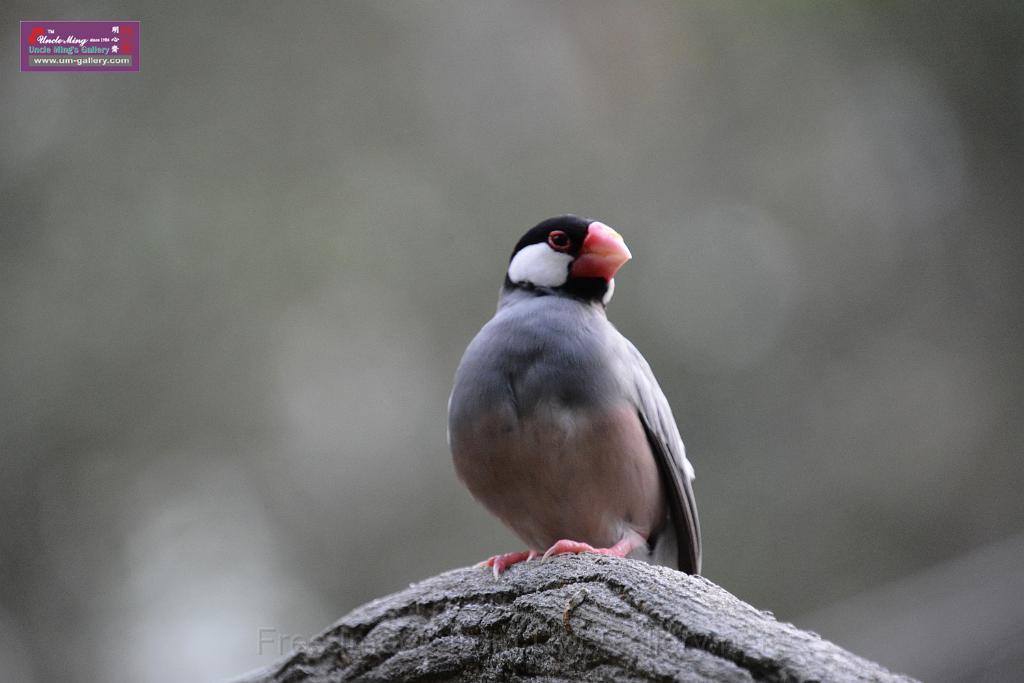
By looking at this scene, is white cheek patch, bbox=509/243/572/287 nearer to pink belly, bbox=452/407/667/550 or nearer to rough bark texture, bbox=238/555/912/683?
pink belly, bbox=452/407/667/550

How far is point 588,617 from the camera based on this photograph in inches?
70.5

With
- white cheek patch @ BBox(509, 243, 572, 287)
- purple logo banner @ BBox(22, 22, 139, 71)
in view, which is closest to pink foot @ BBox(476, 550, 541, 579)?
white cheek patch @ BBox(509, 243, 572, 287)

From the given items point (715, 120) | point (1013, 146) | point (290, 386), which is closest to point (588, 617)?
point (290, 386)

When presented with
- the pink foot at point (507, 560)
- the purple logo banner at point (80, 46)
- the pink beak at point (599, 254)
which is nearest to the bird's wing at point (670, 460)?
the pink beak at point (599, 254)

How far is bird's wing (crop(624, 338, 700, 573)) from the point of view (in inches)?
95.0

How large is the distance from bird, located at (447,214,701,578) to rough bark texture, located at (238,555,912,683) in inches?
5.7

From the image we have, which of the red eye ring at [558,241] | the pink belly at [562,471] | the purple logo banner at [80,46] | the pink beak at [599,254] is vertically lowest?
the pink belly at [562,471]

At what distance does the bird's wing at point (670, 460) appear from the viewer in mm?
2412

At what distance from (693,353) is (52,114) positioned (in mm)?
3347

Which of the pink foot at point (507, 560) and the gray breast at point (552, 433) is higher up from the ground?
the gray breast at point (552, 433)

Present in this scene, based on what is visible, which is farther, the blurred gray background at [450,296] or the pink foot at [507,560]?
the blurred gray background at [450,296]

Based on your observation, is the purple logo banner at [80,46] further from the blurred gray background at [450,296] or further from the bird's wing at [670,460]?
the bird's wing at [670,460]

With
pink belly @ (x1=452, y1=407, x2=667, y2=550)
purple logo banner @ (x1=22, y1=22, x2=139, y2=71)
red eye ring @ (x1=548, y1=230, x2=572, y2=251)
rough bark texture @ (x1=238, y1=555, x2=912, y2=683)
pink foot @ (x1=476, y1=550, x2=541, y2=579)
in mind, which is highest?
purple logo banner @ (x1=22, y1=22, x2=139, y2=71)

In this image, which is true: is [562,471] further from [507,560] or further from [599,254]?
[599,254]
